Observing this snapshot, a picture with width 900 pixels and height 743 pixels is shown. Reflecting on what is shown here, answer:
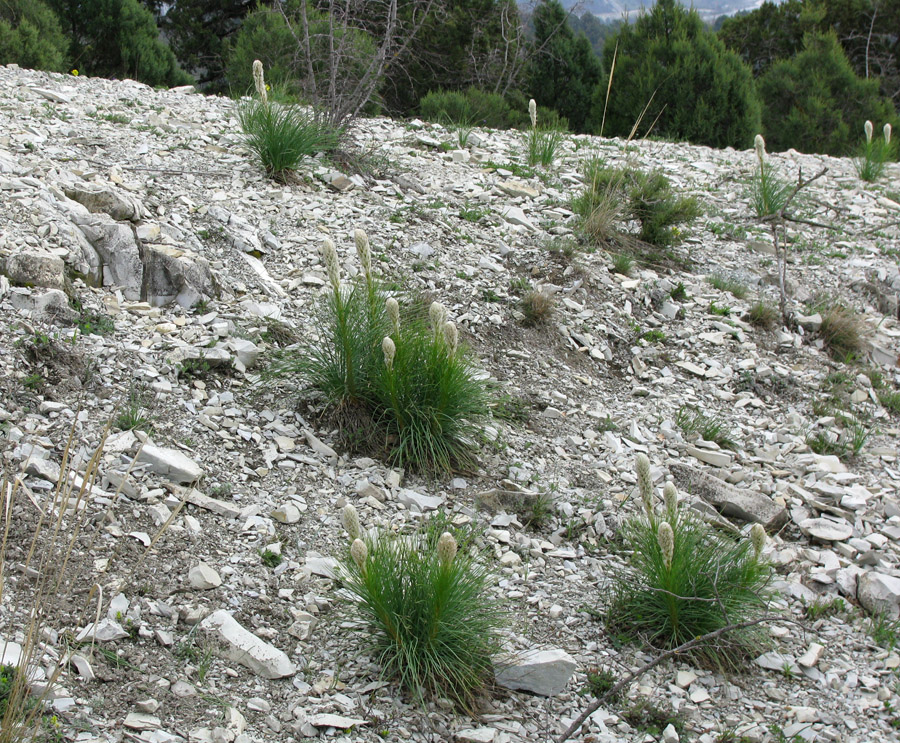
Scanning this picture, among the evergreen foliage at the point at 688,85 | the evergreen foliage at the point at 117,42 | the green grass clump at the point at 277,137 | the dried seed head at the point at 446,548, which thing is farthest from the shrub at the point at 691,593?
the evergreen foliage at the point at 117,42

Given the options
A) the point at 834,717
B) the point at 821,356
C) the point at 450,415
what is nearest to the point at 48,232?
the point at 450,415

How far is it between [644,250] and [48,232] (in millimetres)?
5098

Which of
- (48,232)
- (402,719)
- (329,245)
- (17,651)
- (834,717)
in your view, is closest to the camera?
(17,651)

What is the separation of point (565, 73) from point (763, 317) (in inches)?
474

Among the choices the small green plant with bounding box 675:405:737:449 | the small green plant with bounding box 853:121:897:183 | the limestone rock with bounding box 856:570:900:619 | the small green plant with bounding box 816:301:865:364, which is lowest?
the limestone rock with bounding box 856:570:900:619

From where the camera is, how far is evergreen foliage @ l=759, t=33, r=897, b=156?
16.4 m

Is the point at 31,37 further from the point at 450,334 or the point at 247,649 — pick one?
the point at 247,649

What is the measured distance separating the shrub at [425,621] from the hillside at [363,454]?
12 cm

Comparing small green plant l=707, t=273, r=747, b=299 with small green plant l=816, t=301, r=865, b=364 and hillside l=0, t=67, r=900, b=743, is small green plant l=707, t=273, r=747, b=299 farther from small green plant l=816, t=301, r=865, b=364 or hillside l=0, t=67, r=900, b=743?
small green plant l=816, t=301, r=865, b=364

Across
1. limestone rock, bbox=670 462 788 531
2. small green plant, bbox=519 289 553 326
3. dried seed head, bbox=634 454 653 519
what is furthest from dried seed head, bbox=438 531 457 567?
small green plant, bbox=519 289 553 326

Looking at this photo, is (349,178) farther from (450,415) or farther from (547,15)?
(547,15)

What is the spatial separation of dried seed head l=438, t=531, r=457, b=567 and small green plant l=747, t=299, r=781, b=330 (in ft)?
15.3

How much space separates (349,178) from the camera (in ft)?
23.4

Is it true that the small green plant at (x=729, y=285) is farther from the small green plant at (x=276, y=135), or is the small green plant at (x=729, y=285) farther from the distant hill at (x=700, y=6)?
the distant hill at (x=700, y=6)
